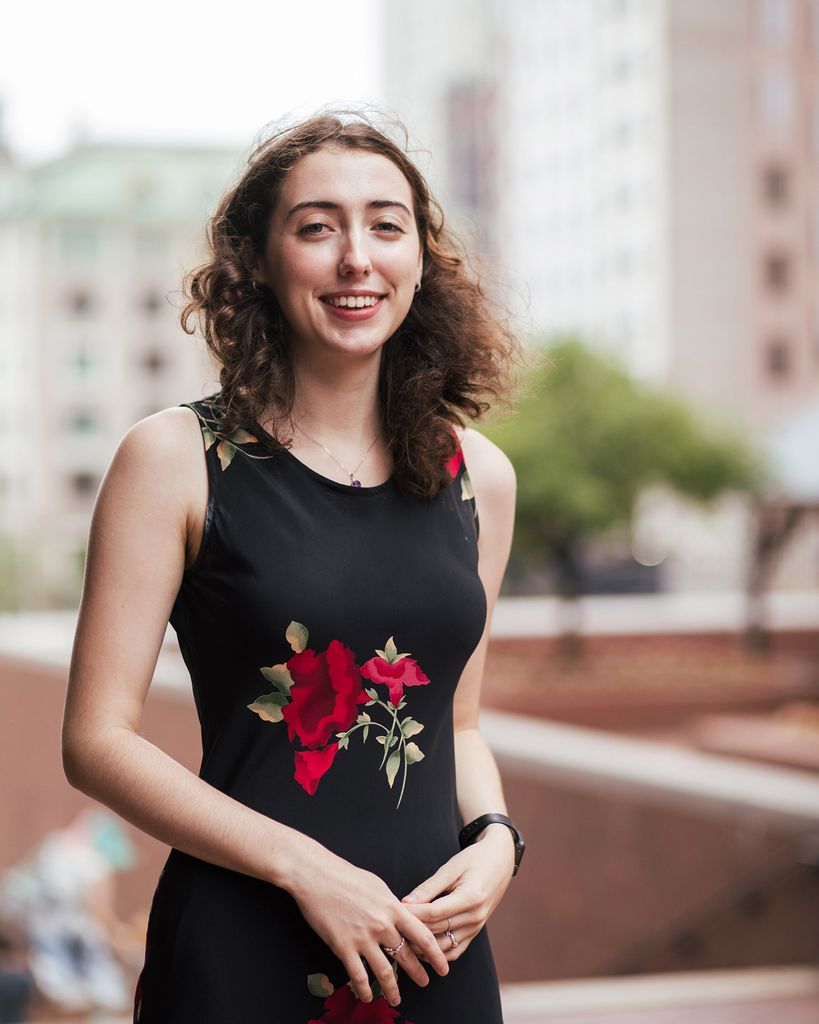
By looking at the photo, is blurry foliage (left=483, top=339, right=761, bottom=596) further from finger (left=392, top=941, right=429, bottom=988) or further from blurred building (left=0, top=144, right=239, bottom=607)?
blurred building (left=0, top=144, right=239, bottom=607)

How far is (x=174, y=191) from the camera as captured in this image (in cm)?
6162

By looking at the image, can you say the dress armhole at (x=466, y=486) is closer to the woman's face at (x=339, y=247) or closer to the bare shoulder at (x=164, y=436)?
the woman's face at (x=339, y=247)

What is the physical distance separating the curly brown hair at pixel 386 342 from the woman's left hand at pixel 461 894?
1.16ft

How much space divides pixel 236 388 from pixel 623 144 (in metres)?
55.5

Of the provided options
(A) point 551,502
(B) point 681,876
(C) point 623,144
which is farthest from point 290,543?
(C) point 623,144

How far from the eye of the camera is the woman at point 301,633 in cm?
130

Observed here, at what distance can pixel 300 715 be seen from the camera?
1346 millimetres

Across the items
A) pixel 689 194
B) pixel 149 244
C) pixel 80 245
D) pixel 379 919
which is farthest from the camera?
pixel 149 244

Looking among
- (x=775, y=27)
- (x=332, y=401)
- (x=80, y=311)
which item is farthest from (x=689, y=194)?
(x=332, y=401)

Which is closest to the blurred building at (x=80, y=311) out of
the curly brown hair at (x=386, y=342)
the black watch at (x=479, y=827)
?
the curly brown hair at (x=386, y=342)

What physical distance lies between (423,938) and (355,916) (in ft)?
0.22

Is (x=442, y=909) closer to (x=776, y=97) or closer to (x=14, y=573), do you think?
(x=14, y=573)

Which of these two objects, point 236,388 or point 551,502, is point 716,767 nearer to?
point 236,388

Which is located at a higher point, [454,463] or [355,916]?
[454,463]
